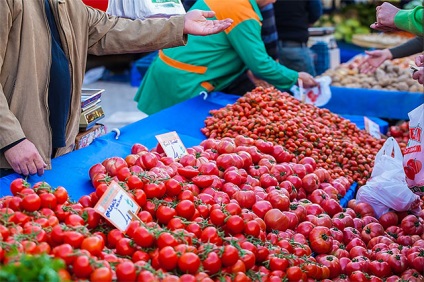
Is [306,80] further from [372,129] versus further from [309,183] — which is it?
[309,183]

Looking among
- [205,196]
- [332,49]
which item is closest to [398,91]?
[332,49]

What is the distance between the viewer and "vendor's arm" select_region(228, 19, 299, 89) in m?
4.40

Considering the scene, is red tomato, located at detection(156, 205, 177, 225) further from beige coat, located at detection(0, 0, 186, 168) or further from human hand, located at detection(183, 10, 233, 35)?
human hand, located at detection(183, 10, 233, 35)

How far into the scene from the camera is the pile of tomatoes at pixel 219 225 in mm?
Result: 1961

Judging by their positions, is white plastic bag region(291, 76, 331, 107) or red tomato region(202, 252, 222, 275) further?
white plastic bag region(291, 76, 331, 107)

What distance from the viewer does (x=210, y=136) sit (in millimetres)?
3980

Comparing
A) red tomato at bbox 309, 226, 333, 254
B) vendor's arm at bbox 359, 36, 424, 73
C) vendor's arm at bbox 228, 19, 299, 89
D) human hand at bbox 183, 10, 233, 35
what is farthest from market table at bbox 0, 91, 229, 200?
vendor's arm at bbox 359, 36, 424, 73

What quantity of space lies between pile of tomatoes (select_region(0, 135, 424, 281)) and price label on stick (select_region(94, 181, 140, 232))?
0.05m

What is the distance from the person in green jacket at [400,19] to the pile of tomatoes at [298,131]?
98cm

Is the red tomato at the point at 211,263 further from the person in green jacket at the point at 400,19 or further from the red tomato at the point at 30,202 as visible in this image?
the person in green jacket at the point at 400,19

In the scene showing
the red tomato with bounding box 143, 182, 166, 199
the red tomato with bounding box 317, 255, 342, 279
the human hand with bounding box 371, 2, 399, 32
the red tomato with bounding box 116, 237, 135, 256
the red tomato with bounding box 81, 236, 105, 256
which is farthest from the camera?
the human hand with bounding box 371, 2, 399, 32

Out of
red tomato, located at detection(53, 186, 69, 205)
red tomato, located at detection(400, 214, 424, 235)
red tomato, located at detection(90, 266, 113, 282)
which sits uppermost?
red tomato, located at detection(90, 266, 113, 282)

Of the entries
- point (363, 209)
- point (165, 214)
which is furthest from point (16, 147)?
point (363, 209)

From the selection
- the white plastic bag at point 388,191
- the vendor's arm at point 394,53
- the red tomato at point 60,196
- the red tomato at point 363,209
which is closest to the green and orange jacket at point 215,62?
the vendor's arm at point 394,53
